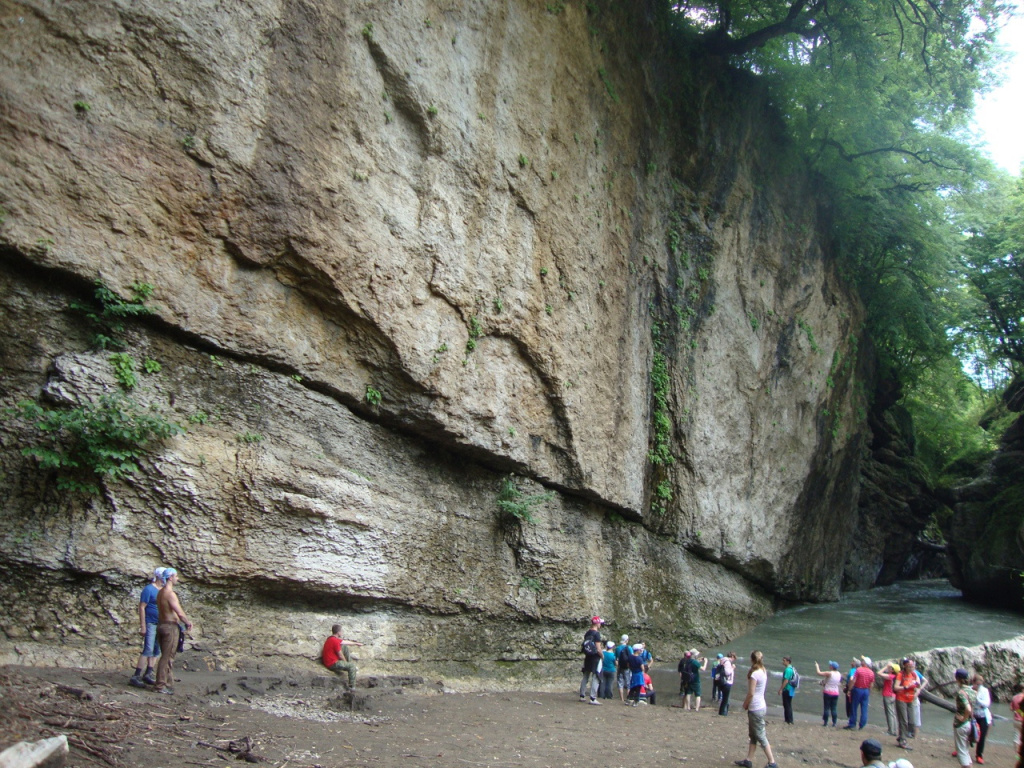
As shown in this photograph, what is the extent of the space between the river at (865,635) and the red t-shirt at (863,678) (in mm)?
1642

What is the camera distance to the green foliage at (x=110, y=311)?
8.22m

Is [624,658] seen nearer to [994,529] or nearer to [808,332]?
[808,332]

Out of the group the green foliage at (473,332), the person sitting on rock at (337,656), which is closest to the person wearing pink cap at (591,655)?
the person sitting on rock at (337,656)

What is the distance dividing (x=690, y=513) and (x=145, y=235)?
1365 cm

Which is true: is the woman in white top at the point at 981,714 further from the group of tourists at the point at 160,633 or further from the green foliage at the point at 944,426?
the green foliage at the point at 944,426

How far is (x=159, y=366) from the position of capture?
28.5ft

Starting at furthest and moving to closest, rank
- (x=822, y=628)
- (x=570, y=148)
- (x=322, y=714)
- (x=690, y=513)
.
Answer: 1. (x=822, y=628)
2. (x=690, y=513)
3. (x=570, y=148)
4. (x=322, y=714)

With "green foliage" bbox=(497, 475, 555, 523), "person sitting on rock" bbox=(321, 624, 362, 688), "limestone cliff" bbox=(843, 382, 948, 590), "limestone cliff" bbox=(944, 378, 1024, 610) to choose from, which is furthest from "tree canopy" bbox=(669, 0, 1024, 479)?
"person sitting on rock" bbox=(321, 624, 362, 688)

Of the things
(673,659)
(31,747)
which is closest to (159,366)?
(31,747)

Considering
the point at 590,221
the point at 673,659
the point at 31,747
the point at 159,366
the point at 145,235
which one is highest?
the point at 590,221

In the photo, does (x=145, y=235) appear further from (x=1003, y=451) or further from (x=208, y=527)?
(x=1003, y=451)

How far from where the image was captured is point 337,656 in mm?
9188

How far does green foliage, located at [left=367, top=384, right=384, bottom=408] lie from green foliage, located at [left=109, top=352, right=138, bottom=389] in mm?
3256

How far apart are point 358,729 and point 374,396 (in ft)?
15.5
